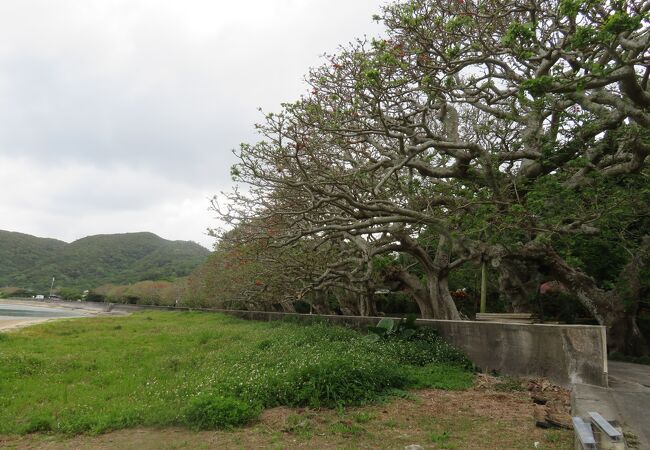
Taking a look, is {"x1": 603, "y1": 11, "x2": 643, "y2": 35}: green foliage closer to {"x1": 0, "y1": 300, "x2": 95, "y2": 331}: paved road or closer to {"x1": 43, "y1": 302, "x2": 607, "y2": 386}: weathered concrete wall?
{"x1": 43, "y1": 302, "x2": 607, "y2": 386}: weathered concrete wall

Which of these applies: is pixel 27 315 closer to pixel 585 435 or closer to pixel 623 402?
pixel 623 402

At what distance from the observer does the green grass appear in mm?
5777

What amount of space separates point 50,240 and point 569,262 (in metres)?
110

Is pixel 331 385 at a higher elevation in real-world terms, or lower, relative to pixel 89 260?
lower

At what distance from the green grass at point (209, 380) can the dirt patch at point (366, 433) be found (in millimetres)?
242

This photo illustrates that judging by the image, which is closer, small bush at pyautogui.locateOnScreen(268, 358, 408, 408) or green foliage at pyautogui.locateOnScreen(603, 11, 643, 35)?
green foliage at pyautogui.locateOnScreen(603, 11, 643, 35)

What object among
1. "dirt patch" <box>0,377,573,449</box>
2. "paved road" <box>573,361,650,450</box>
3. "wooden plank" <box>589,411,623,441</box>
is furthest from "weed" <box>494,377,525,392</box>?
"wooden plank" <box>589,411,623,441</box>

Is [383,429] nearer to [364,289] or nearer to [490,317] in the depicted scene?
[490,317]

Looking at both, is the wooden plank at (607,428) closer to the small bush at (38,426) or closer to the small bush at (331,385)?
the small bush at (331,385)

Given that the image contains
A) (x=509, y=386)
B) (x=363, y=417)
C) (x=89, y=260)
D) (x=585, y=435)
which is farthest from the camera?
(x=89, y=260)

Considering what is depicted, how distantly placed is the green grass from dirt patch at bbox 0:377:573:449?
242mm

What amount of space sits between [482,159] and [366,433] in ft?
22.9

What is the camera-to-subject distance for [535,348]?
8.21m

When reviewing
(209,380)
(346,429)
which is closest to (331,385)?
(346,429)
